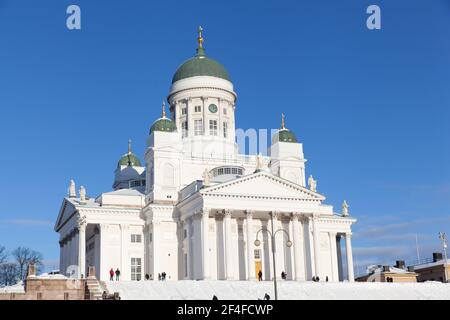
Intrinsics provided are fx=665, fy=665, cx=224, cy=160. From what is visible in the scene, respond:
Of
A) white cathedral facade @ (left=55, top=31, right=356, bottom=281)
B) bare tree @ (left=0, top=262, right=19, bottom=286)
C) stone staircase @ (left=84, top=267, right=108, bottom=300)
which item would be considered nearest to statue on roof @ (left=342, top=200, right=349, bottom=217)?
white cathedral facade @ (left=55, top=31, right=356, bottom=281)

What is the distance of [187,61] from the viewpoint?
276ft

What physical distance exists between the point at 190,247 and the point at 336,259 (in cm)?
1847

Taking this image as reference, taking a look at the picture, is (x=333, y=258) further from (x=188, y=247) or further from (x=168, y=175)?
(x=168, y=175)

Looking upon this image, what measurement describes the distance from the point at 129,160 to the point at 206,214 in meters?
29.7

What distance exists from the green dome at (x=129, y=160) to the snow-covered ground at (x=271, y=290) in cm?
3689

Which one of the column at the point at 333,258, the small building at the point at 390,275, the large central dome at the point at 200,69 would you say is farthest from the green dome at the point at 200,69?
the small building at the point at 390,275

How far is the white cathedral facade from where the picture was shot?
64.1 metres

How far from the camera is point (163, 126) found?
73375mm

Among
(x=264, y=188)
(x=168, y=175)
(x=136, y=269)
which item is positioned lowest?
(x=136, y=269)

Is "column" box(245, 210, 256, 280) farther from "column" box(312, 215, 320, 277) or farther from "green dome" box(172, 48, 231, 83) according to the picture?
"green dome" box(172, 48, 231, 83)

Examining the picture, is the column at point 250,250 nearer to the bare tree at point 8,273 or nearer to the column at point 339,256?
the column at point 339,256

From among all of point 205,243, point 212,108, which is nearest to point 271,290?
point 205,243
